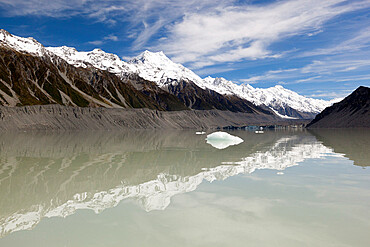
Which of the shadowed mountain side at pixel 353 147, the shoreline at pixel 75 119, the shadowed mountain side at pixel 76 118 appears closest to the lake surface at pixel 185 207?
the shadowed mountain side at pixel 353 147

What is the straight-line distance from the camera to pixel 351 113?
163750 millimetres

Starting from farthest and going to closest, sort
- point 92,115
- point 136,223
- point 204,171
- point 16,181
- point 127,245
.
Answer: point 92,115
point 204,171
point 16,181
point 136,223
point 127,245

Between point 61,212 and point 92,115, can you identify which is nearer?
point 61,212

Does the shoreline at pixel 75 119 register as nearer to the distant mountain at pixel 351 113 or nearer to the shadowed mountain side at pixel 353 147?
the distant mountain at pixel 351 113

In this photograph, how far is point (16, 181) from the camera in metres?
17.6

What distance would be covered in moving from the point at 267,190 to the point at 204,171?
21.7 ft

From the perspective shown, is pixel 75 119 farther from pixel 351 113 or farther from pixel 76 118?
pixel 351 113

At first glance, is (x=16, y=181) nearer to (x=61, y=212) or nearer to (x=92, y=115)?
(x=61, y=212)

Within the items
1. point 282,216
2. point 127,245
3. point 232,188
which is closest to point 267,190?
point 232,188

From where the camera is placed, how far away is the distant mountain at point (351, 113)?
152 metres

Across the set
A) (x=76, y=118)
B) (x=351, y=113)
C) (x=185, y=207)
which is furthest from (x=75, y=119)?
(x=351, y=113)

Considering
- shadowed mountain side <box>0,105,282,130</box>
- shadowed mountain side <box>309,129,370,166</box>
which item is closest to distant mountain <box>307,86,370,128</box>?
shadowed mountain side <box>0,105,282,130</box>

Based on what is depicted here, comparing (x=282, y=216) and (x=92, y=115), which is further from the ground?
(x=92, y=115)

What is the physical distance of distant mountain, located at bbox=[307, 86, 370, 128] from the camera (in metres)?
152
